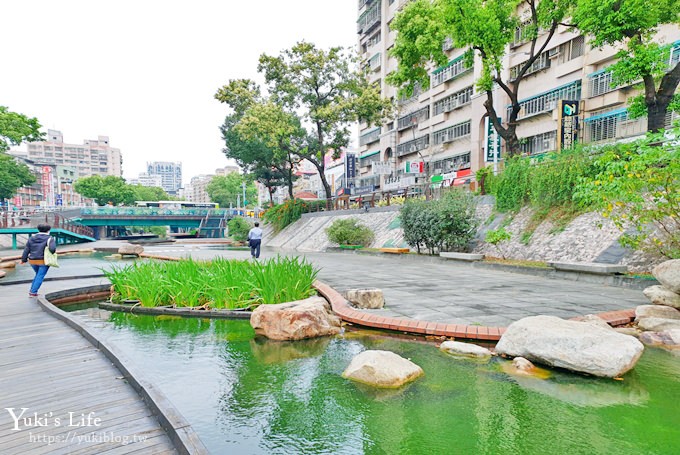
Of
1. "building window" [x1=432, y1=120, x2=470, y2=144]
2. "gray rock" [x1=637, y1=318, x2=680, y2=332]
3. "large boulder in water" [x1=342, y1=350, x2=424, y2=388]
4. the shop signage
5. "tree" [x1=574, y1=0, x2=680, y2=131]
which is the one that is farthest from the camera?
"building window" [x1=432, y1=120, x2=470, y2=144]

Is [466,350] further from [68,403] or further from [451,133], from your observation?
[451,133]

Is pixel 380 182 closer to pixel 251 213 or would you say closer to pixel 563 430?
pixel 251 213

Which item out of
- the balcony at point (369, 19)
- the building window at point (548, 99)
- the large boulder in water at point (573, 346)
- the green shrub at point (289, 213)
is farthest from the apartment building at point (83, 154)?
the large boulder in water at point (573, 346)

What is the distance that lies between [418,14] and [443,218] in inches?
406

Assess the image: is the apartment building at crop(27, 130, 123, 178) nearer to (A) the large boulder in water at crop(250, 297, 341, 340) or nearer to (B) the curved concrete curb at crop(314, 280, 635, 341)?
(A) the large boulder in water at crop(250, 297, 341, 340)

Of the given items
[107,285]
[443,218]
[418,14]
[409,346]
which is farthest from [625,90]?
[107,285]

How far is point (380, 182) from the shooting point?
48406 mm

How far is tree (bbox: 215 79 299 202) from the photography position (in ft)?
92.2

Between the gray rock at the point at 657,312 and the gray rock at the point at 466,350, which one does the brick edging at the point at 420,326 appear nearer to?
the gray rock at the point at 466,350

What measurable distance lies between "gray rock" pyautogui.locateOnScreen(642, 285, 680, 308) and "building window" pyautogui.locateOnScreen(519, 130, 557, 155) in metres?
21.8

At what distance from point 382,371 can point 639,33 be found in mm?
15521

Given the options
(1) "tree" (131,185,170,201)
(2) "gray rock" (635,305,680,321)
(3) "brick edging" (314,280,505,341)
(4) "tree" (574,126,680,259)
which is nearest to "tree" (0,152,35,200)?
(1) "tree" (131,185,170,201)

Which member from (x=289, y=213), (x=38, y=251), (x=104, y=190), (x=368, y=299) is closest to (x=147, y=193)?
(x=104, y=190)

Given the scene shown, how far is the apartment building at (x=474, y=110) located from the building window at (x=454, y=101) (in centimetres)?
9
